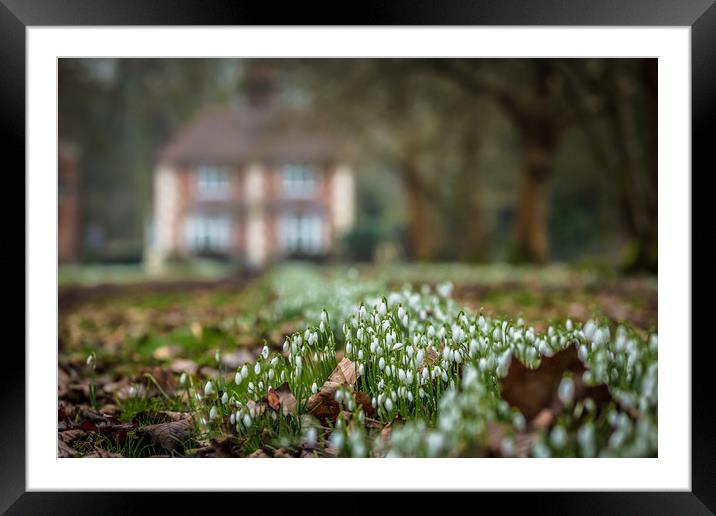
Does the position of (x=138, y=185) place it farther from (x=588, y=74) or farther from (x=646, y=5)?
(x=646, y=5)

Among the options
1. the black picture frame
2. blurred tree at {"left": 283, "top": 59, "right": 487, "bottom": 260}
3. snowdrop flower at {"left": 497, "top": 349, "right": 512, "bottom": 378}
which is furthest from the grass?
blurred tree at {"left": 283, "top": 59, "right": 487, "bottom": 260}

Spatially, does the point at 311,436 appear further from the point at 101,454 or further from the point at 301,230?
the point at 301,230

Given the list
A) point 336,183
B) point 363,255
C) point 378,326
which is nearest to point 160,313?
point 378,326

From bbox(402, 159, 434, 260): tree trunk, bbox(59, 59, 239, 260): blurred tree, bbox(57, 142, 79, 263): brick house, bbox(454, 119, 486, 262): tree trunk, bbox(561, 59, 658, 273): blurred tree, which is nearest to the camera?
bbox(561, 59, 658, 273): blurred tree

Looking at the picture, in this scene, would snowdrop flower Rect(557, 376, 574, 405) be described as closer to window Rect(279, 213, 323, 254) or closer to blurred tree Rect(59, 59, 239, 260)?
blurred tree Rect(59, 59, 239, 260)

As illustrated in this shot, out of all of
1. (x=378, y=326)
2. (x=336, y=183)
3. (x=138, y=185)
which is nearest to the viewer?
(x=378, y=326)

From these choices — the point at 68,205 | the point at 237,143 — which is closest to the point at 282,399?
the point at 68,205

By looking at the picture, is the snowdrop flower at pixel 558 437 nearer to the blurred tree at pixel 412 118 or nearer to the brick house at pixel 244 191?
the blurred tree at pixel 412 118
